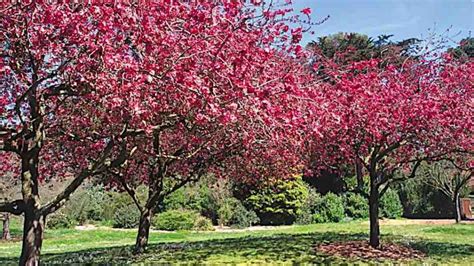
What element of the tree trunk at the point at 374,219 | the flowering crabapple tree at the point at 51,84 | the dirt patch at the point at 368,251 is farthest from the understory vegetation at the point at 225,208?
the flowering crabapple tree at the point at 51,84

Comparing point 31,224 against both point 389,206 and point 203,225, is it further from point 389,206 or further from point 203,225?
point 389,206

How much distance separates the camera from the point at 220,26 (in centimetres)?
538

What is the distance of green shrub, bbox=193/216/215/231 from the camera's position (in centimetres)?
2083

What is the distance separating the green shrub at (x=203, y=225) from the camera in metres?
20.8

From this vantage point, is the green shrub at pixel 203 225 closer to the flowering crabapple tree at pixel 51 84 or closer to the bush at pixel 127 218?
the bush at pixel 127 218

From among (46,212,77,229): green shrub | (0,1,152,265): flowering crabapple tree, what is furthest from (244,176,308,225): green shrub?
(0,1,152,265): flowering crabapple tree

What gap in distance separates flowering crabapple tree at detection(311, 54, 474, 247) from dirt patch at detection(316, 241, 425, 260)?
35cm

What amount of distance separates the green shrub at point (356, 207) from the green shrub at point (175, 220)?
22.9 feet

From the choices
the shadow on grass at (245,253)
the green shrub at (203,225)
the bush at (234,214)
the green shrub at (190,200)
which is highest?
the green shrub at (190,200)

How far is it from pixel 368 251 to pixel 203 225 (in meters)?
11.2

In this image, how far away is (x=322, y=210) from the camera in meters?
22.7

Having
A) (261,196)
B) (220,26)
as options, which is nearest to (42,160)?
(220,26)

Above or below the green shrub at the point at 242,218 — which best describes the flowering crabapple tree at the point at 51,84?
above

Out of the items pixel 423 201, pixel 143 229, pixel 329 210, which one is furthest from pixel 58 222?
pixel 423 201
